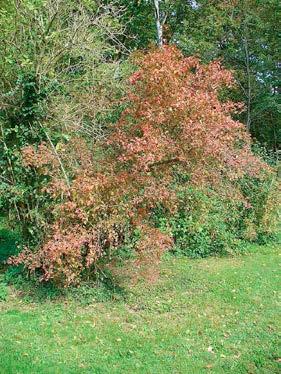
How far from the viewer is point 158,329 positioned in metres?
4.75

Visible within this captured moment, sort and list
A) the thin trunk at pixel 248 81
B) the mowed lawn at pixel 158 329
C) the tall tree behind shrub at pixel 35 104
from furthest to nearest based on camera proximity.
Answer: the thin trunk at pixel 248 81 → the tall tree behind shrub at pixel 35 104 → the mowed lawn at pixel 158 329

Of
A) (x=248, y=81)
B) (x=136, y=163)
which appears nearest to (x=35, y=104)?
(x=136, y=163)

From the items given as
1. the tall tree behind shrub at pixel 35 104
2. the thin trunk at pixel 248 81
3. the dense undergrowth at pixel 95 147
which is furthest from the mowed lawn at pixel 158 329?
the thin trunk at pixel 248 81

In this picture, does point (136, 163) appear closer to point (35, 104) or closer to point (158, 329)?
point (35, 104)

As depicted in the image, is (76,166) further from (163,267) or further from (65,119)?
(163,267)

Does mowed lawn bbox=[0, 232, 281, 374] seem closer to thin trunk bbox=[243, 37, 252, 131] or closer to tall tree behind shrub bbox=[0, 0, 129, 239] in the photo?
tall tree behind shrub bbox=[0, 0, 129, 239]

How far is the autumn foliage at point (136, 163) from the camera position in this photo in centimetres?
513

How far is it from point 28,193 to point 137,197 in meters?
1.55

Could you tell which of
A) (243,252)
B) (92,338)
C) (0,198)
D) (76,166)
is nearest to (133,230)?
(76,166)

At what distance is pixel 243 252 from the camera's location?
25.8 feet

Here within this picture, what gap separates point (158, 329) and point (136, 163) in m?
1.87

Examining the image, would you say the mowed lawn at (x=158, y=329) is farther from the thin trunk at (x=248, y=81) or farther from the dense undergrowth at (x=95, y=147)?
the thin trunk at (x=248, y=81)

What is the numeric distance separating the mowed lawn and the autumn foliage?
0.51 meters

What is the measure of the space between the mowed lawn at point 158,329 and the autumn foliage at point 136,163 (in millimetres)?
505
